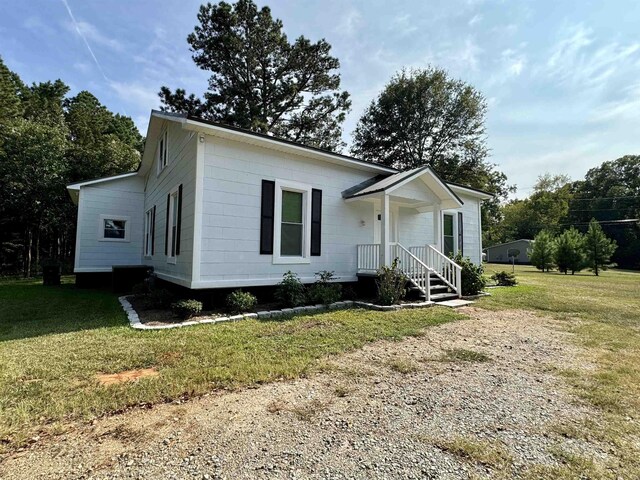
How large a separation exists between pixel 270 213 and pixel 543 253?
25.0 meters

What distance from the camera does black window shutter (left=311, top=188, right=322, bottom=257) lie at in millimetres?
8414

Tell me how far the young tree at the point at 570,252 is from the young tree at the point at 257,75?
19.1 m

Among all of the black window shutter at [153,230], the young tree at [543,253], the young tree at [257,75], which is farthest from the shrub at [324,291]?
the young tree at [543,253]

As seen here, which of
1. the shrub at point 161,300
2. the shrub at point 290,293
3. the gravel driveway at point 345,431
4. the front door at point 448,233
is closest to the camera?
the gravel driveway at point 345,431

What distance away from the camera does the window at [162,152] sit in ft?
32.7

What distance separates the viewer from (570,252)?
22.9m

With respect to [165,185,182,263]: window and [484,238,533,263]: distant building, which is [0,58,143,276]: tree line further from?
[484,238,533,263]: distant building

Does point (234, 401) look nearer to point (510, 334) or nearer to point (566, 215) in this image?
point (510, 334)

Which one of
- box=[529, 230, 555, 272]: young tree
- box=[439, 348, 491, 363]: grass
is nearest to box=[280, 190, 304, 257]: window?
box=[439, 348, 491, 363]: grass

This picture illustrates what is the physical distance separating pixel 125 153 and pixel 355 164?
1789cm

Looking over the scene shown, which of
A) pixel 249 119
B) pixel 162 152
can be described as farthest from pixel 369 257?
pixel 249 119

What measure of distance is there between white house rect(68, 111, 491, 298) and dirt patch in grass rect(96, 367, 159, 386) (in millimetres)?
3055

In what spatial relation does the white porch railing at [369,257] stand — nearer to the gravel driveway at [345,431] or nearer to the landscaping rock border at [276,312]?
the landscaping rock border at [276,312]

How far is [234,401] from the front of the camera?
2951mm
